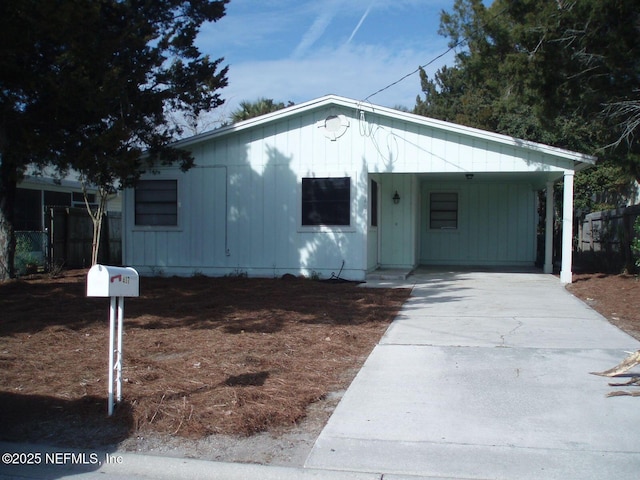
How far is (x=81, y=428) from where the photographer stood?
511cm

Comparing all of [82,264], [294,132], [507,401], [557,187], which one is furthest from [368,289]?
[557,187]

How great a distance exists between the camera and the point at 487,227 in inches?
749

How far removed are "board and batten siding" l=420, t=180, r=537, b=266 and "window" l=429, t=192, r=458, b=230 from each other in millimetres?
134

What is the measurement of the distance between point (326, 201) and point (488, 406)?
378 inches

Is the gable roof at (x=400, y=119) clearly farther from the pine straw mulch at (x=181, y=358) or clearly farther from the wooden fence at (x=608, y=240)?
the pine straw mulch at (x=181, y=358)

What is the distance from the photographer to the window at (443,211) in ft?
63.4

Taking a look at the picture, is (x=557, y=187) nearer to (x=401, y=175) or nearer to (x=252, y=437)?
(x=401, y=175)

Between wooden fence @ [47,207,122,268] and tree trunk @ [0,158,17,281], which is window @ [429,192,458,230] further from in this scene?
tree trunk @ [0,158,17,281]

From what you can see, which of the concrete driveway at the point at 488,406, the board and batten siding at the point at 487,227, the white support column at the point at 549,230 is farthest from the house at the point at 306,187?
the concrete driveway at the point at 488,406

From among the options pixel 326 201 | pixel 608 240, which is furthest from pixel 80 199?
pixel 608 240

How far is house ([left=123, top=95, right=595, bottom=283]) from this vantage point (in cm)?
1407

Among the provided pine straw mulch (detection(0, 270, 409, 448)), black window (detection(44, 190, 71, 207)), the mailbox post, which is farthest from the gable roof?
the mailbox post

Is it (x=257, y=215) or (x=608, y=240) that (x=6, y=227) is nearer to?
(x=257, y=215)

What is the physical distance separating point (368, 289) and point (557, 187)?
559 inches
